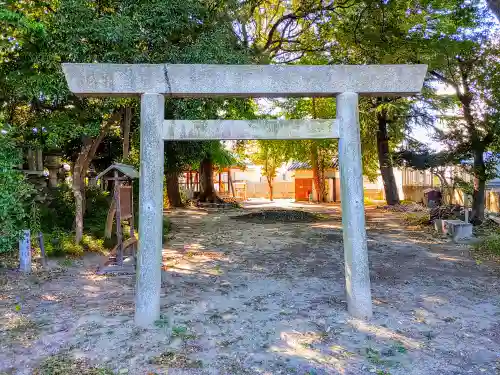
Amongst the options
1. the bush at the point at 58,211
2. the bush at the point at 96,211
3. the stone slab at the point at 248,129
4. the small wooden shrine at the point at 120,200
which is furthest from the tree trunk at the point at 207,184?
the stone slab at the point at 248,129

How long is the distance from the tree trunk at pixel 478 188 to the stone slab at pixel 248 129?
899cm

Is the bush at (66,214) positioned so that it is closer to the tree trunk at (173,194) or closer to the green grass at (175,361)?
the green grass at (175,361)

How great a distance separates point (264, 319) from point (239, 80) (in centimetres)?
288

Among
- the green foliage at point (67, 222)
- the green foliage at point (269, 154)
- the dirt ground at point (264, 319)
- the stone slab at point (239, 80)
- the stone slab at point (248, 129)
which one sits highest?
the green foliage at point (269, 154)

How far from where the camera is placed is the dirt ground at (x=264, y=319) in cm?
369

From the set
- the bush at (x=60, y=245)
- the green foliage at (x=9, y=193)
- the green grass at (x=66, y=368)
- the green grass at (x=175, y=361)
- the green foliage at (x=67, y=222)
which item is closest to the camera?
the green grass at (x=66, y=368)

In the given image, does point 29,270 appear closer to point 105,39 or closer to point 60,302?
point 60,302

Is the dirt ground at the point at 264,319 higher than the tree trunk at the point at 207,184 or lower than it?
lower

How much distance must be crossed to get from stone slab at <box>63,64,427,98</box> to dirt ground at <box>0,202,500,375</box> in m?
2.72

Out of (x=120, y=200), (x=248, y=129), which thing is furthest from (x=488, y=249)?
(x=120, y=200)

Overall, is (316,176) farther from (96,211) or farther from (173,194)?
(96,211)

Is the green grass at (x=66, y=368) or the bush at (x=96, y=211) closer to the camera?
the green grass at (x=66, y=368)

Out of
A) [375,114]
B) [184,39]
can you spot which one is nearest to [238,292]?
[184,39]

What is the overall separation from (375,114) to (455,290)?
1444 centimetres
